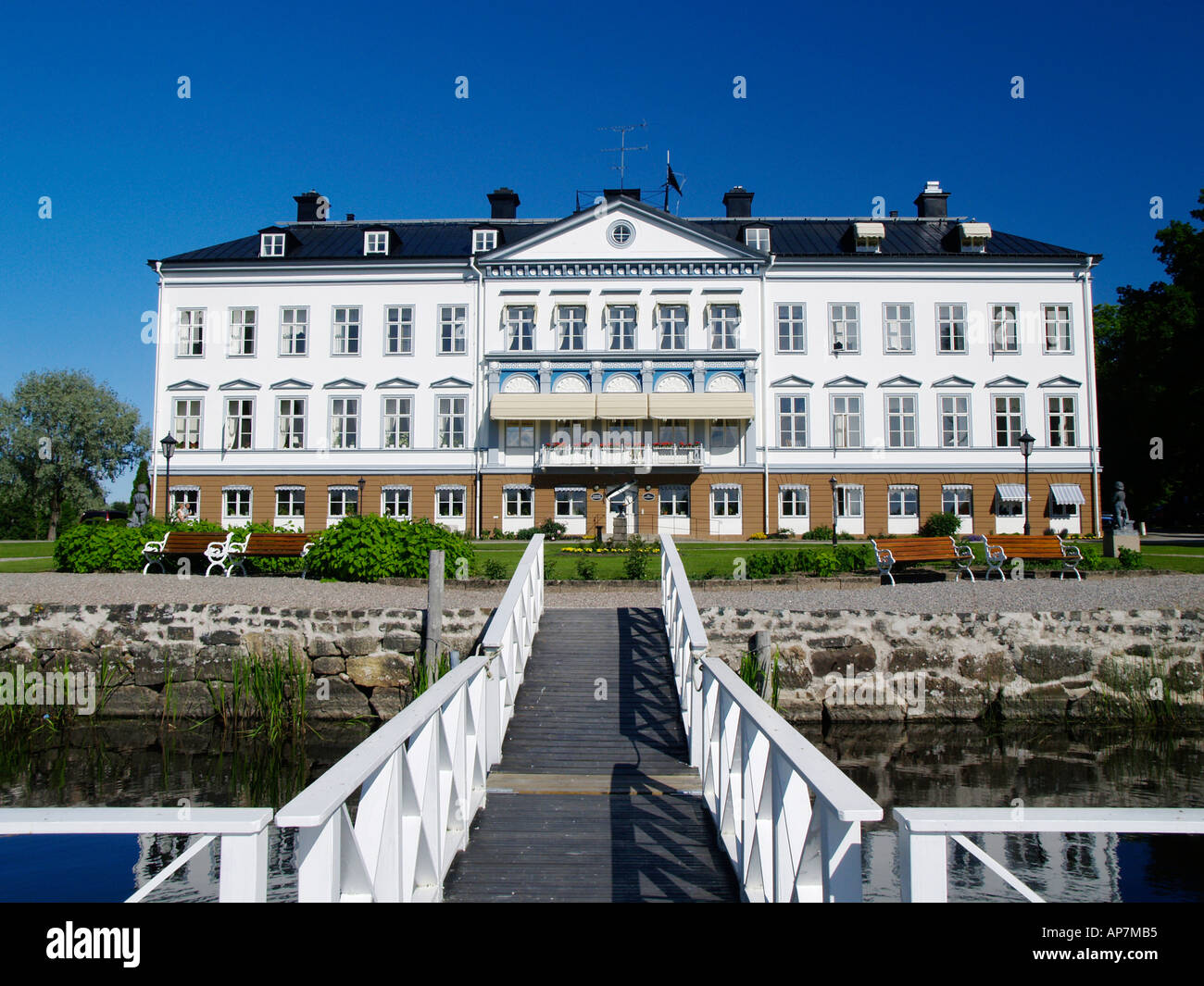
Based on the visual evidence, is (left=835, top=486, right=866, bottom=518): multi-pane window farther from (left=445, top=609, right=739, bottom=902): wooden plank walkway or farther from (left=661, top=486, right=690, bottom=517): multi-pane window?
(left=445, top=609, right=739, bottom=902): wooden plank walkway

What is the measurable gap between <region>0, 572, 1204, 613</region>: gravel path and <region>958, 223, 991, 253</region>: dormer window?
83.9 ft

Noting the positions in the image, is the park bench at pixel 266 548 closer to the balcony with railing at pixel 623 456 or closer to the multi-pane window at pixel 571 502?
the balcony with railing at pixel 623 456

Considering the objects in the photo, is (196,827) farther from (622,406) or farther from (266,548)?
(622,406)

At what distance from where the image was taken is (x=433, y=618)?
11523 mm

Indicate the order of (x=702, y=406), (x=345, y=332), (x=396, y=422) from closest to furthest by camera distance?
(x=702, y=406)
(x=396, y=422)
(x=345, y=332)

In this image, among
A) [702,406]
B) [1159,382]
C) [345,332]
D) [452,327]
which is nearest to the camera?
[702,406]

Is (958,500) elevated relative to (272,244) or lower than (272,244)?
lower

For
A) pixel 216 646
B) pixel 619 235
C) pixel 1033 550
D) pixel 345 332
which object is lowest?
pixel 216 646

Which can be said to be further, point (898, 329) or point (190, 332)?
point (190, 332)

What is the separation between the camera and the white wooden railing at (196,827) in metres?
2.50

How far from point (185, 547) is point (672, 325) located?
24.5m

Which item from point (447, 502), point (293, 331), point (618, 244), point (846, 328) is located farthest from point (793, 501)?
point (293, 331)
